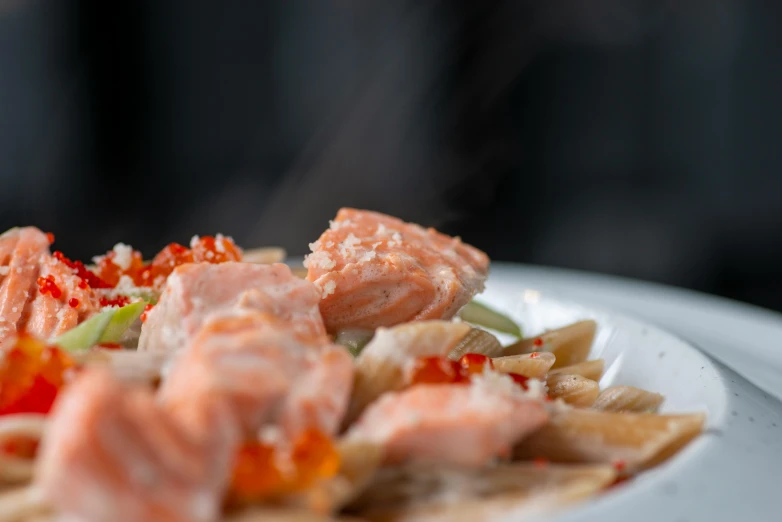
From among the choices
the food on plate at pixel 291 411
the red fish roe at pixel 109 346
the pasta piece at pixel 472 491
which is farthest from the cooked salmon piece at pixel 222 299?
the pasta piece at pixel 472 491

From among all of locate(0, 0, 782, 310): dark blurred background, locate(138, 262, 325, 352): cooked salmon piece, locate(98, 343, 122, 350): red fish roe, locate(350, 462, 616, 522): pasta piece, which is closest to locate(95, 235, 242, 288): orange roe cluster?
locate(98, 343, 122, 350): red fish roe

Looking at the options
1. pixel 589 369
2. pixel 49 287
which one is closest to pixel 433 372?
pixel 589 369

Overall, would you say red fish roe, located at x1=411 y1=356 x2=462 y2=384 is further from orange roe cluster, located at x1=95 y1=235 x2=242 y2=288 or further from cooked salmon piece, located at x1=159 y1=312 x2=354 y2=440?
orange roe cluster, located at x1=95 y1=235 x2=242 y2=288

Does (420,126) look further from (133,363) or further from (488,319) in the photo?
(133,363)

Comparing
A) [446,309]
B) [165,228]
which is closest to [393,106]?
[165,228]

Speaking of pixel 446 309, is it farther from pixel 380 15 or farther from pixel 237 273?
pixel 380 15

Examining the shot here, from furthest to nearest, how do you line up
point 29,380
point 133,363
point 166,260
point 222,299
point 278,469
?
point 166,260, point 222,299, point 133,363, point 29,380, point 278,469
